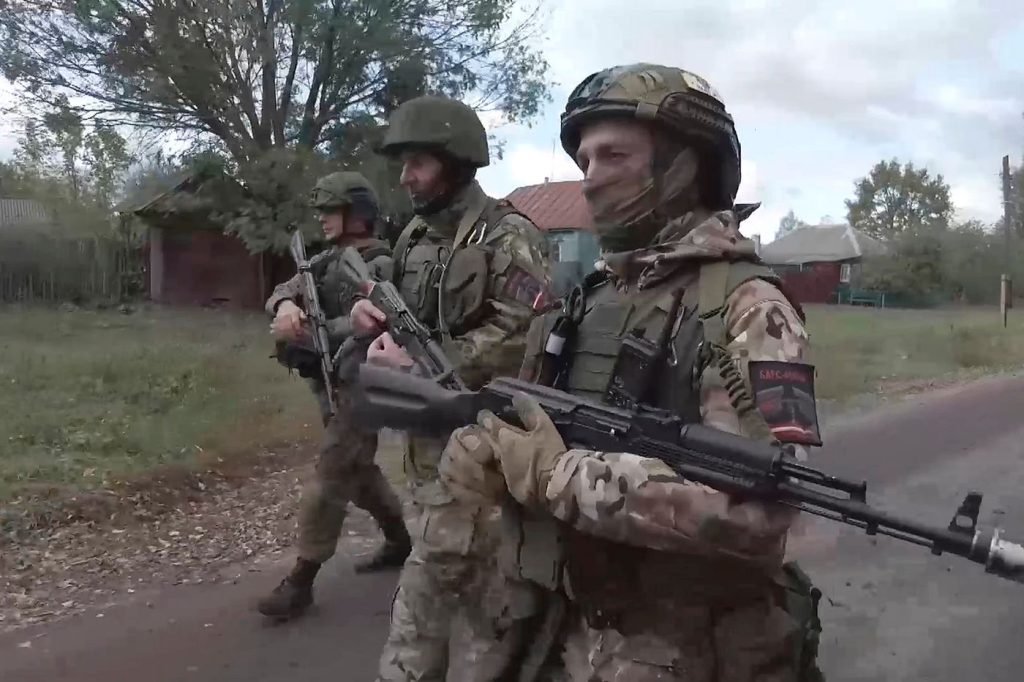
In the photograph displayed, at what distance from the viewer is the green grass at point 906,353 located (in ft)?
43.5

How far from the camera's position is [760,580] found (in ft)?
6.72

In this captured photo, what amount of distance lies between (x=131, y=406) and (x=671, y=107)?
7.80 m

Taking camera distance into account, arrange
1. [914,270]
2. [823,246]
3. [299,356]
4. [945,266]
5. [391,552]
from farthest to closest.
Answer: [823,246]
[914,270]
[945,266]
[391,552]
[299,356]

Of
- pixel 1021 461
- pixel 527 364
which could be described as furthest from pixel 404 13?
pixel 527 364

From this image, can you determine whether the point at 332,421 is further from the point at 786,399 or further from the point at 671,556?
the point at 786,399

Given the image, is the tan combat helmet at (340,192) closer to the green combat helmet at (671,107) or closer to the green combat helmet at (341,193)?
the green combat helmet at (341,193)

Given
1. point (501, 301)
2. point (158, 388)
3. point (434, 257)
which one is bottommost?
point (158, 388)

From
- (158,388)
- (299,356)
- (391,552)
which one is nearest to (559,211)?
(158,388)

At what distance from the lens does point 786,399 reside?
1.86 m

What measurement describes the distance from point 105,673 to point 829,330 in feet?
65.3

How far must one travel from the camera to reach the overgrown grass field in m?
7.16

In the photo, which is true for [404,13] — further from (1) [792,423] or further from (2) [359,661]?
(1) [792,423]

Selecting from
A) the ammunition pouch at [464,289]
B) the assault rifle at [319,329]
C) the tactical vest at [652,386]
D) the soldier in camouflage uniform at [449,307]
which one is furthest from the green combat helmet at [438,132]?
the tactical vest at [652,386]

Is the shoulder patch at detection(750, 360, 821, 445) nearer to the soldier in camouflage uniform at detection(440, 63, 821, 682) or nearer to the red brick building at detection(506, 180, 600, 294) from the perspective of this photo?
the soldier in camouflage uniform at detection(440, 63, 821, 682)
